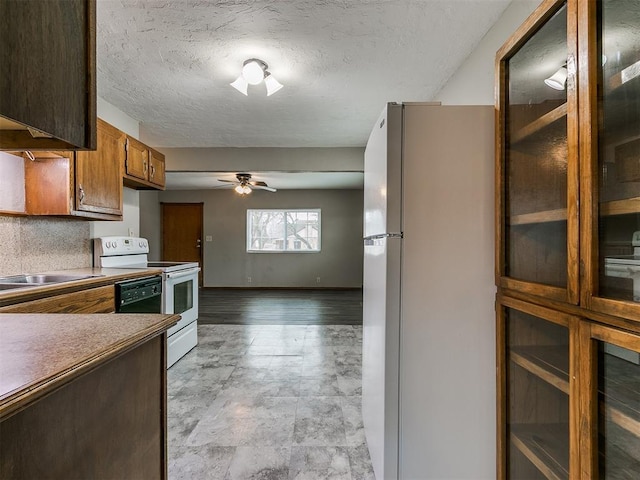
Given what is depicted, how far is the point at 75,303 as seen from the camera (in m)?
1.88

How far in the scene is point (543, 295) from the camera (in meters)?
1.01

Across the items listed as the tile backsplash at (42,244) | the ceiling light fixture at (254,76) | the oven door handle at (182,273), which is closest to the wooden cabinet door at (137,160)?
the tile backsplash at (42,244)

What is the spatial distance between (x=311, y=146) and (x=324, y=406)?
316 centimetres

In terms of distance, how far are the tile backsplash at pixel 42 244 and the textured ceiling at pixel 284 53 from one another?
3.86 feet

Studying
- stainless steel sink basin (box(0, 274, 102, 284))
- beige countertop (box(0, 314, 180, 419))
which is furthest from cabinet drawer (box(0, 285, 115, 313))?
beige countertop (box(0, 314, 180, 419))

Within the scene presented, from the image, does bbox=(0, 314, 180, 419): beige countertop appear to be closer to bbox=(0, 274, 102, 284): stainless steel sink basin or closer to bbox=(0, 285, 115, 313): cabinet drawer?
bbox=(0, 285, 115, 313): cabinet drawer

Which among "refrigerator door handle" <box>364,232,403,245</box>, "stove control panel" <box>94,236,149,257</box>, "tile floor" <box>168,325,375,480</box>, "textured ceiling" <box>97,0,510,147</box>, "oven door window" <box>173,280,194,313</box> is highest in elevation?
"textured ceiling" <box>97,0,510,147</box>

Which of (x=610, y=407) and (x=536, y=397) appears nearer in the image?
(x=610, y=407)

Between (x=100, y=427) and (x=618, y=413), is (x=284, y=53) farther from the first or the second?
(x=618, y=413)

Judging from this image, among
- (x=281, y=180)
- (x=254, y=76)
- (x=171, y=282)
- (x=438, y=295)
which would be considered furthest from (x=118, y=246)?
(x=281, y=180)

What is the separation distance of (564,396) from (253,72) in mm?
2365

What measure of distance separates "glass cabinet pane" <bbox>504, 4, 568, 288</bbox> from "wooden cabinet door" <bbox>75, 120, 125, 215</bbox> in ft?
8.88

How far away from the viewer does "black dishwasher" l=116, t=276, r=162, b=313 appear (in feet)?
7.47

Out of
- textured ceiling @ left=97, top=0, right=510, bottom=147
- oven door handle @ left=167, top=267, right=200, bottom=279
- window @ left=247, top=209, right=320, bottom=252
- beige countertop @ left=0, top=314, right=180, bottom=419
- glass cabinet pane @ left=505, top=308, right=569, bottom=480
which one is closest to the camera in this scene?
beige countertop @ left=0, top=314, right=180, bottom=419
